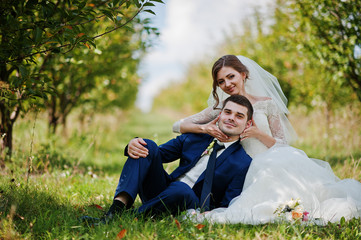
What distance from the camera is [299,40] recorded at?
5746mm

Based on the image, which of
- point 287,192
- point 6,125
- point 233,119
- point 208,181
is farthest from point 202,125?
point 6,125

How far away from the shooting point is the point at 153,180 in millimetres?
3113

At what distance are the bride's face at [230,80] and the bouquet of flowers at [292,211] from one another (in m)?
1.47

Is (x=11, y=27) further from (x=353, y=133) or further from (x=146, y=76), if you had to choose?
(x=146, y=76)

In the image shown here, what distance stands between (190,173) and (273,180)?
2.83 ft

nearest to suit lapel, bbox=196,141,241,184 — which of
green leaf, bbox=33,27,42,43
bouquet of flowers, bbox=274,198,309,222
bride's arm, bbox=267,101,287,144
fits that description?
bride's arm, bbox=267,101,287,144

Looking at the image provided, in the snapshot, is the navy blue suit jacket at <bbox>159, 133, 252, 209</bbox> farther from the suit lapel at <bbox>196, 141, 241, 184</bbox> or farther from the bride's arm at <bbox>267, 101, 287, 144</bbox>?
the bride's arm at <bbox>267, 101, 287, 144</bbox>

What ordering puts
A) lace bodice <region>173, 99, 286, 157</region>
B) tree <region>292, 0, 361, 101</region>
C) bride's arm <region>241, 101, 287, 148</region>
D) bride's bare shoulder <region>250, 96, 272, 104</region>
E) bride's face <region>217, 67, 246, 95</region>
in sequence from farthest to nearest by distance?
tree <region>292, 0, 361, 101</region> < bride's bare shoulder <region>250, 96, 272, 104</region> < bride's face <region>217, 67, 246, 95</region> < lace bodice <region>173, 99, 286, 157</region> < bride's arm <region>241, 101, 287, 148</region>

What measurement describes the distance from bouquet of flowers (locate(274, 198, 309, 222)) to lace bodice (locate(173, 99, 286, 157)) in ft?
2.88

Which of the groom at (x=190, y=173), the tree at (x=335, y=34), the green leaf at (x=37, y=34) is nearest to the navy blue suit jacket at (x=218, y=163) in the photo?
the groom at (x=190, y=173)

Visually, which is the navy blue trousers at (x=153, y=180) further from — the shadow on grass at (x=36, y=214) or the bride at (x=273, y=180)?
the shadow on grass at (x=36, y=214)

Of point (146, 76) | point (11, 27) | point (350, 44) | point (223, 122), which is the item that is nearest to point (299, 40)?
point (350, 44)

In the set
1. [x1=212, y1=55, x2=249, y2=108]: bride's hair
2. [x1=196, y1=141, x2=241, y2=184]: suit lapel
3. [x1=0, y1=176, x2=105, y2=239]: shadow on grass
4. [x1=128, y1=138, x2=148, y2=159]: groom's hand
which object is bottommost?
[x1=0, y1=176, x2=105, y2=239]: shadow on grass

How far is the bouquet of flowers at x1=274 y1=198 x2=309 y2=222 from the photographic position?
8.77 ft
